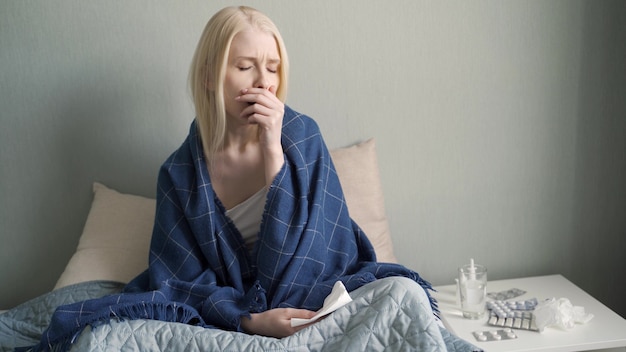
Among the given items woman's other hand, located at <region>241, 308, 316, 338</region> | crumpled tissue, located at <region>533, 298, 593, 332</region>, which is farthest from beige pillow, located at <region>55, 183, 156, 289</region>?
crumpled tissue, located at <region>533, 298, 593, 332</region>

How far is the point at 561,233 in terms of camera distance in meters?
2.25

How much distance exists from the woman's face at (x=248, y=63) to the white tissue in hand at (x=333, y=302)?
51 cm

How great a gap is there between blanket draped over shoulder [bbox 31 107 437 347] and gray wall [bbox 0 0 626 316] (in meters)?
0.35

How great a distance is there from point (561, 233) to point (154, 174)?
4.59ft

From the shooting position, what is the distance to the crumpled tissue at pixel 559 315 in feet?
5.79

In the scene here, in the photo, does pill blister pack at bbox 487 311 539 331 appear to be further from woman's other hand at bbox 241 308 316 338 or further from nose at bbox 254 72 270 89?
nose at bbox 254 72 270 89

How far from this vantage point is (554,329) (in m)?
1.79

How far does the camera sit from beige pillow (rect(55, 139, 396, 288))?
1990mm

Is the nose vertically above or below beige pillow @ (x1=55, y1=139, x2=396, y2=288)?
above

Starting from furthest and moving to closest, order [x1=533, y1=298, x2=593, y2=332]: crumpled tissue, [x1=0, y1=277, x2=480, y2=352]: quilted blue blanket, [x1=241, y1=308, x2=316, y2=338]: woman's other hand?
[x1=533, y1=298, x2=593, y2=332]: crumpled tissue → [x1=241, y1=308, x2=316, y2=338]: woman's other hand → [x1=0, y1=277, x2=480, y2=352]: quilted blue blanket

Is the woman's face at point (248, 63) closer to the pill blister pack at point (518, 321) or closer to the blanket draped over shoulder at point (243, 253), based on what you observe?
the blanket draped over shoulder at point (243, 253)

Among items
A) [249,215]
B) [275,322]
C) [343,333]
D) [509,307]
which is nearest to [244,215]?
[249,215]

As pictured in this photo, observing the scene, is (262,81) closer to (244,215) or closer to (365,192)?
(244,215)

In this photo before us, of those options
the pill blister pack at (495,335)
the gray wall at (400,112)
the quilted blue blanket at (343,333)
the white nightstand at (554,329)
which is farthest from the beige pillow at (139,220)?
the quilted blue blanket at (343,333)
